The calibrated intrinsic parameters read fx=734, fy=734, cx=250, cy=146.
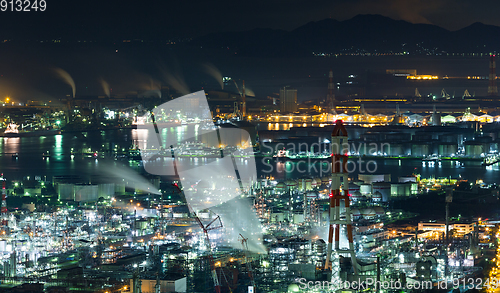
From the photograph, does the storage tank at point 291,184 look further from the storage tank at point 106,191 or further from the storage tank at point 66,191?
the storage tank at point 66,191

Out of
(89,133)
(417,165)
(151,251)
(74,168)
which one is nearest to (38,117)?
(89,133)

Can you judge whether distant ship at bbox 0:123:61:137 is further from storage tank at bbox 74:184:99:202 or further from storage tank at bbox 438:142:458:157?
storage tank at bbox 74:184:99:202

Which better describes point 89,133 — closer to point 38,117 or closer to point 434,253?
point 38,117

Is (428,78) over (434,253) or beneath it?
over

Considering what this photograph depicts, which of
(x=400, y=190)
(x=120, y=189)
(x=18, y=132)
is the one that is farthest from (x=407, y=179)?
(x=18, y=132)

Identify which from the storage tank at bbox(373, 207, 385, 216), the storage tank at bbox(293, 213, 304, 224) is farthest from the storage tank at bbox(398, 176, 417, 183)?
the storage tank at bbox(293, 213, 304, 224)
